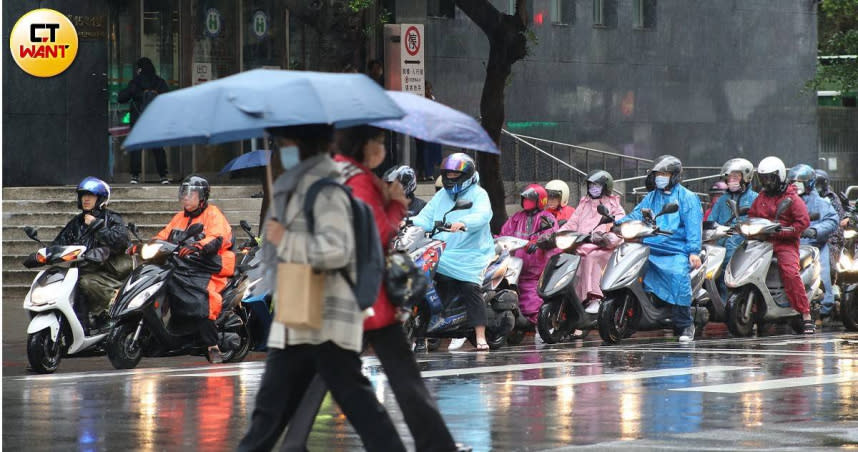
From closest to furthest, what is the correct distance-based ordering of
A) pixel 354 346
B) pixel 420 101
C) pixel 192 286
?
pixel 354 346 → pixel 420 101 → pixel 192 286

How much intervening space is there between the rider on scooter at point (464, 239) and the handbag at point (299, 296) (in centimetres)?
840

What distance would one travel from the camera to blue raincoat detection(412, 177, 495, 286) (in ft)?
50.8

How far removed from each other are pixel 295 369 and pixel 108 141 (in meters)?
19.6

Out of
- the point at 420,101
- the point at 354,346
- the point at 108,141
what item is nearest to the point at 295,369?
the point at 354,346

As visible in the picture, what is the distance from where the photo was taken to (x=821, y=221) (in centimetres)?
1956

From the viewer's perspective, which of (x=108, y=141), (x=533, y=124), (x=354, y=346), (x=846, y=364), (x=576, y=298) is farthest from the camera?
(x=533, y=124)

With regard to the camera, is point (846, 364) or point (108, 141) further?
point (108, 141)

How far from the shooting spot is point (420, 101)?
823 centimetres

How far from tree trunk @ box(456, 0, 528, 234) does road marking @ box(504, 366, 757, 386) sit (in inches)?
385

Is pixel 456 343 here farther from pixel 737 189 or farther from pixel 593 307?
pixel 737 189

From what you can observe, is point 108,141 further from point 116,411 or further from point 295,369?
point 295,369

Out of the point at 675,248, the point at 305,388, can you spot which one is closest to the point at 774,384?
the point at 675,248

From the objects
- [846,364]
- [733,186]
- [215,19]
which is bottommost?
[846,364]

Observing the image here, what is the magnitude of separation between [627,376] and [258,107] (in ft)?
20.4
